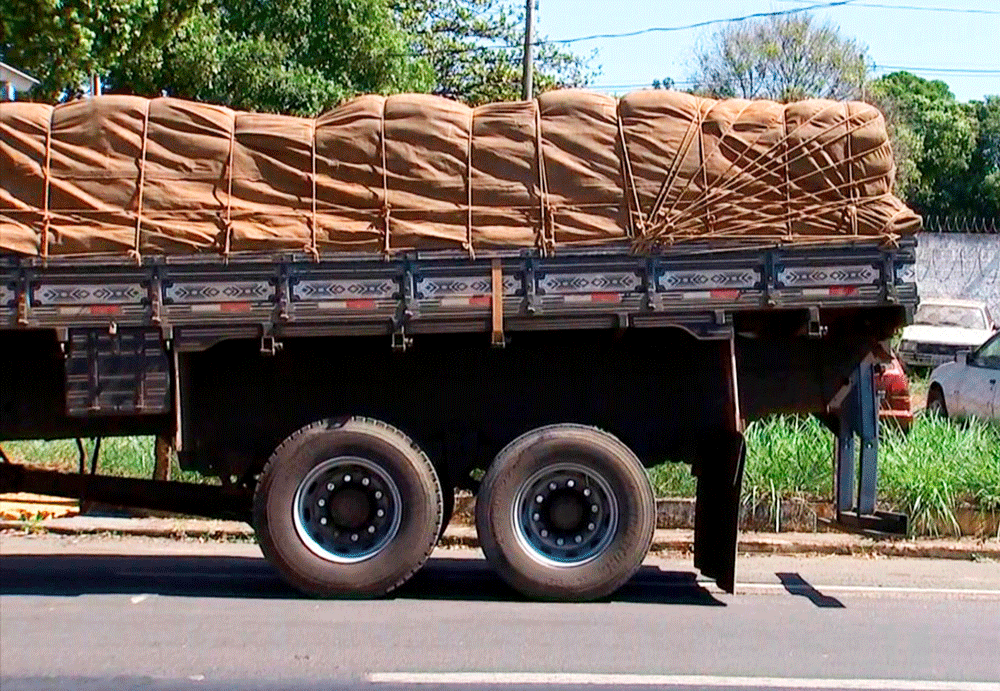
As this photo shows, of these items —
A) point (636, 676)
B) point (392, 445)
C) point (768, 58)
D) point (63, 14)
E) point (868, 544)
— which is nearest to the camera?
point (636, 676)

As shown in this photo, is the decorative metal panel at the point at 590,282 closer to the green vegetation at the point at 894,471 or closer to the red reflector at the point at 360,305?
the red reflector at the point at 360,305

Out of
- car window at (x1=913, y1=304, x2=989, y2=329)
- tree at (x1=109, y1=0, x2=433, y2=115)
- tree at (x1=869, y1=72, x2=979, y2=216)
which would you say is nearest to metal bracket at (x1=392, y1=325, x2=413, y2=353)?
tree at (x1=109, y1=0, x2=433, y2=115)

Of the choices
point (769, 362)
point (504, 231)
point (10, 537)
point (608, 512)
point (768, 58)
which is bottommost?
point (10, 537)

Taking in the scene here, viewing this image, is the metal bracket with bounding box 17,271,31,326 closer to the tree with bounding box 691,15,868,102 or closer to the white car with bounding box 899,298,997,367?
the white car with bounding box 899,298,997,367

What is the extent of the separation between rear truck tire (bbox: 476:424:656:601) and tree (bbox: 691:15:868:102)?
27114mm

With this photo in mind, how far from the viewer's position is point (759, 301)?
8430 mm

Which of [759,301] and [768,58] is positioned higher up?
[768,58]

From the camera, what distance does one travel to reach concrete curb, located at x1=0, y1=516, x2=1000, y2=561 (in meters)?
10.9

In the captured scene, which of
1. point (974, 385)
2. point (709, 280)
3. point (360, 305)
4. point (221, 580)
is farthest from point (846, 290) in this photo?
point (974, 385)

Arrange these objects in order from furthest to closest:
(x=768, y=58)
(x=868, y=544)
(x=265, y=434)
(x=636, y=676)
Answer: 1. (x=768, y=58)
2. (x=868, y=544)
3. (x=265, y=434)
4. (x=636, y=676)

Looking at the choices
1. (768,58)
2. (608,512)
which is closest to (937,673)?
(608,512)

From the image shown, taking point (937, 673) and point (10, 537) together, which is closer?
point (937, 673)

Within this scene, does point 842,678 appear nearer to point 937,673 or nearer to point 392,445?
point 937,673

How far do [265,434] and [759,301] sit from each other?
10.6 feet
